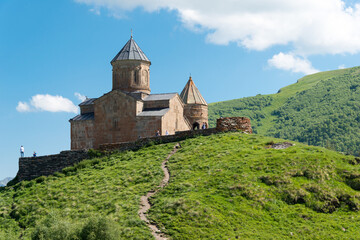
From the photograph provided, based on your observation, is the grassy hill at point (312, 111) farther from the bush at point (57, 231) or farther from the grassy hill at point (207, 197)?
the bush at point (57, 231)

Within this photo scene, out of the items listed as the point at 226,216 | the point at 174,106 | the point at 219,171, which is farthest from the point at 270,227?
the point at 174,106

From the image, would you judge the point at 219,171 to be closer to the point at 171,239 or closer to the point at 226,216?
the point at 226,216

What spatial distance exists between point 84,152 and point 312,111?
8802 cm

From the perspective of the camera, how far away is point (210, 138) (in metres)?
28.7

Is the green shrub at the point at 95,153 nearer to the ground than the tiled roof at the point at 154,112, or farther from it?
nearer to the ground

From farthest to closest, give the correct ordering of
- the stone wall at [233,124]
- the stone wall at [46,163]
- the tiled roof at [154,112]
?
the tiled roof at [154,112]
the stone wall at [46,163]
the stone wall at [233,124]

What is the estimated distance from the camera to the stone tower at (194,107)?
38.0 m

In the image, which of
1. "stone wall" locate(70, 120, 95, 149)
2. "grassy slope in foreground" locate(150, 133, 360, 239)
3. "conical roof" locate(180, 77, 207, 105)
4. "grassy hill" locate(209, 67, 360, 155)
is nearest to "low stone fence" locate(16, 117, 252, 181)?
"grassy slope in foreground" locate(150, 133, 360, 239)

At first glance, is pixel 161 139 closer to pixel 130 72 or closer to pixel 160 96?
pixel 160 96

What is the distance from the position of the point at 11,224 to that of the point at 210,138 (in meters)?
12.1

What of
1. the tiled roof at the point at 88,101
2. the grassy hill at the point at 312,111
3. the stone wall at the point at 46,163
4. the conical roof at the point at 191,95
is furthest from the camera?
the grassy hill at the point at 312,111

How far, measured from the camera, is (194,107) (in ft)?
125

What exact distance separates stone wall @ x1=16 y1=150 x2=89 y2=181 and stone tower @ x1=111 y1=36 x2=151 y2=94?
8221 mm

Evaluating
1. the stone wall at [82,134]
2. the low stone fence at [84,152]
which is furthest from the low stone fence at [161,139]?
the stone wall at [82,134]
